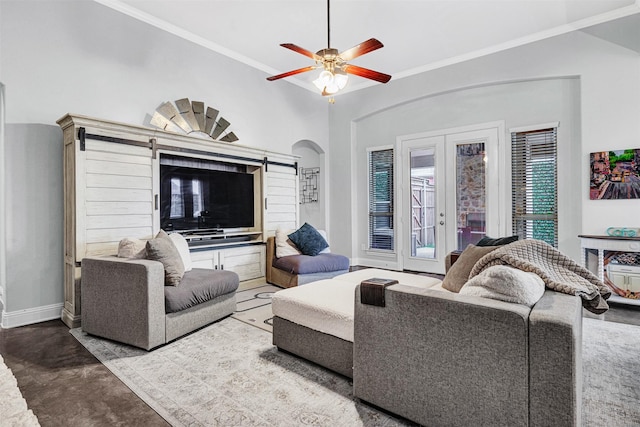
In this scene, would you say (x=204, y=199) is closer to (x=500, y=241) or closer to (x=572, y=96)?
(x=500, y=241)

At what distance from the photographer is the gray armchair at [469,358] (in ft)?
3.94

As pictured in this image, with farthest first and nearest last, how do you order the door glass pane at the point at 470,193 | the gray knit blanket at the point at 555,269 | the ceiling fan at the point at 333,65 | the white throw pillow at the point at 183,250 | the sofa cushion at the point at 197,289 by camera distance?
the door glass pane at the point at 470,193
the white throw pillow at the point at 183,250
the ceiling fan at the point at 333,65
the sofa cushion at the point at 197,289
the gray knit blanket at the point at 555,269

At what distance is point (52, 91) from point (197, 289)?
94.8 inches

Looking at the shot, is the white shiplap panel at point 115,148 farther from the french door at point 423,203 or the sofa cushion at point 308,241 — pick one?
the french door at point 423,203

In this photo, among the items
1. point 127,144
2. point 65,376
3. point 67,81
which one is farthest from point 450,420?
point 67,81

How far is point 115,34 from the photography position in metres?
3.64

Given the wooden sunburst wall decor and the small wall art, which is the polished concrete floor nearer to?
the wooden sunburst wall decor

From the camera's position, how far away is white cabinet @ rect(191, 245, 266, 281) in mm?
3922

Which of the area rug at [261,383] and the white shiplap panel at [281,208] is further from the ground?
the white shiplap panel at [281,208]

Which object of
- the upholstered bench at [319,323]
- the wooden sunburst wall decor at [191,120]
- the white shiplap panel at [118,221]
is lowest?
the upholstered bench at [319,323]

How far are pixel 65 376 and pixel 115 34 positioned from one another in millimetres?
3389

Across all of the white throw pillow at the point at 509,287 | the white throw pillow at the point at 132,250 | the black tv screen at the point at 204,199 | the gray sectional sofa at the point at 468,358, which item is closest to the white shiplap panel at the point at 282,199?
the black tv screen at the point at 204,199

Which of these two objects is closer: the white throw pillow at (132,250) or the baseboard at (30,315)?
the white throw pillow at (132,250)

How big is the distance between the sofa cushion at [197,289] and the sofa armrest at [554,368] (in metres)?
2.34
